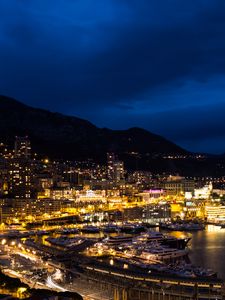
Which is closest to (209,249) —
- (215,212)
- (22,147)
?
(215,212)

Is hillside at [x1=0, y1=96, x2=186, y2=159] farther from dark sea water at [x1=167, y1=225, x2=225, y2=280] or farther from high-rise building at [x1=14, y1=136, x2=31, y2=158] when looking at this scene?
dark sea water at [x1=167, y1=225, x2=225, y2=280]

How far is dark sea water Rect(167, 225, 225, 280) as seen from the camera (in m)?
22.0

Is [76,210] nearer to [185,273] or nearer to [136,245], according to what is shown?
[136,245]

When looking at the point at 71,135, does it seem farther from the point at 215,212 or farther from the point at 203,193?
the point at 215,212

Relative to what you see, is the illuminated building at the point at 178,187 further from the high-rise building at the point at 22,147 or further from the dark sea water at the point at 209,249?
the dark sea water at the point at 209,249

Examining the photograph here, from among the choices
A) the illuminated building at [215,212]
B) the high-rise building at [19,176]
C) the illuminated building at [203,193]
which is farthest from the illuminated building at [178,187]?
the high-rise building at [19,176]

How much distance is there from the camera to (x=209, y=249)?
87.5ft

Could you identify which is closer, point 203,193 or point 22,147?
point 203,193

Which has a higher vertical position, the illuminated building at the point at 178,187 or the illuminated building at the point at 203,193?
the illuminated building at the point at 178,187

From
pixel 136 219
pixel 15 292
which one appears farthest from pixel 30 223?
pixel 15 292

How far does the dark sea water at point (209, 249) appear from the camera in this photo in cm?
2200

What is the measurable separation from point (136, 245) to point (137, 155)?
66.7 metres

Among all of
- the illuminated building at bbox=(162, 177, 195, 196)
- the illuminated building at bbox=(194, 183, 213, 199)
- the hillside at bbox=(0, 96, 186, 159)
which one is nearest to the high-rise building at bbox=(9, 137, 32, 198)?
the illuminated building at bbox=(162, 177, 195, 196)

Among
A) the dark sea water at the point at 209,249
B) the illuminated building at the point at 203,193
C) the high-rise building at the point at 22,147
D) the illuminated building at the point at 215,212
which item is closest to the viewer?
the dark sea water at the point at 209,249
